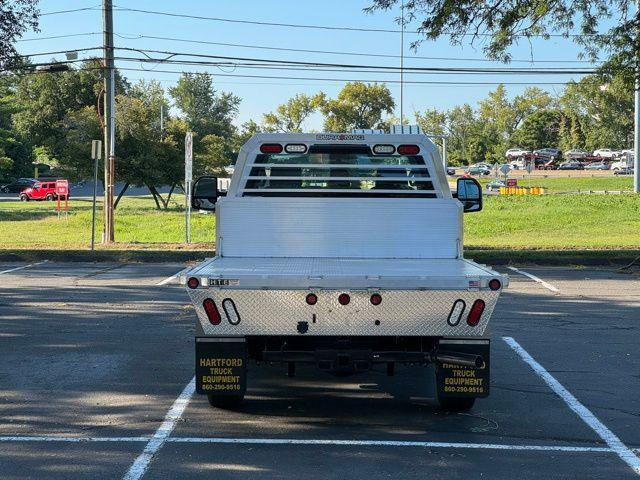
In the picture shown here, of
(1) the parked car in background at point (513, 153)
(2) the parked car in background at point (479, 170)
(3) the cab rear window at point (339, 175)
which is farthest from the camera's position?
(1) the parked car in background at point (513, 153)

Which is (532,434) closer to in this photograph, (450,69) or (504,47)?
(504,47)

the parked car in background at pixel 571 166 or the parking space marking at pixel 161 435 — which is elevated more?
the parked car in background at pixel 571 166

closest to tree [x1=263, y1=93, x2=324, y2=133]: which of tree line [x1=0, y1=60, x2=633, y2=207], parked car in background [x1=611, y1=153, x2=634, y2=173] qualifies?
tree line [x1=0, y1=60, x2=633, y2=207]

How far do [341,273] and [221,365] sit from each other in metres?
1.15

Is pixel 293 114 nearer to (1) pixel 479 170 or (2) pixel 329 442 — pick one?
(1) pixel 479 170

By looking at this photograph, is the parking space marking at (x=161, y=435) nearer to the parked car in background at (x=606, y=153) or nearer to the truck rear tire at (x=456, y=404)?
the truck rear tire at (x=456, y=404)

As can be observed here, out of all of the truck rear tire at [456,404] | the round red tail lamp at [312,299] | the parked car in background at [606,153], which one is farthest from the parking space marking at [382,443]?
the parked car in background at [606,153]

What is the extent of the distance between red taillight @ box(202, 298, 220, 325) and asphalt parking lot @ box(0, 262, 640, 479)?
0.85 meters

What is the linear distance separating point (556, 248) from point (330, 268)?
16.9 m

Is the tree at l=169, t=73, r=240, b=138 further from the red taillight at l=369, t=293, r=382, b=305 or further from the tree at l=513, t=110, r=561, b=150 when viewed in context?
the red taillight at l=369, t=293, r=382, b=305

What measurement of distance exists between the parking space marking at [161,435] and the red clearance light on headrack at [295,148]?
2.43 m

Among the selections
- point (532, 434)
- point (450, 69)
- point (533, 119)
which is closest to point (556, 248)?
point (450, 69)

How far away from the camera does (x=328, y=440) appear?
631cm

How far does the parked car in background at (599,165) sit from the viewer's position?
315 ft
